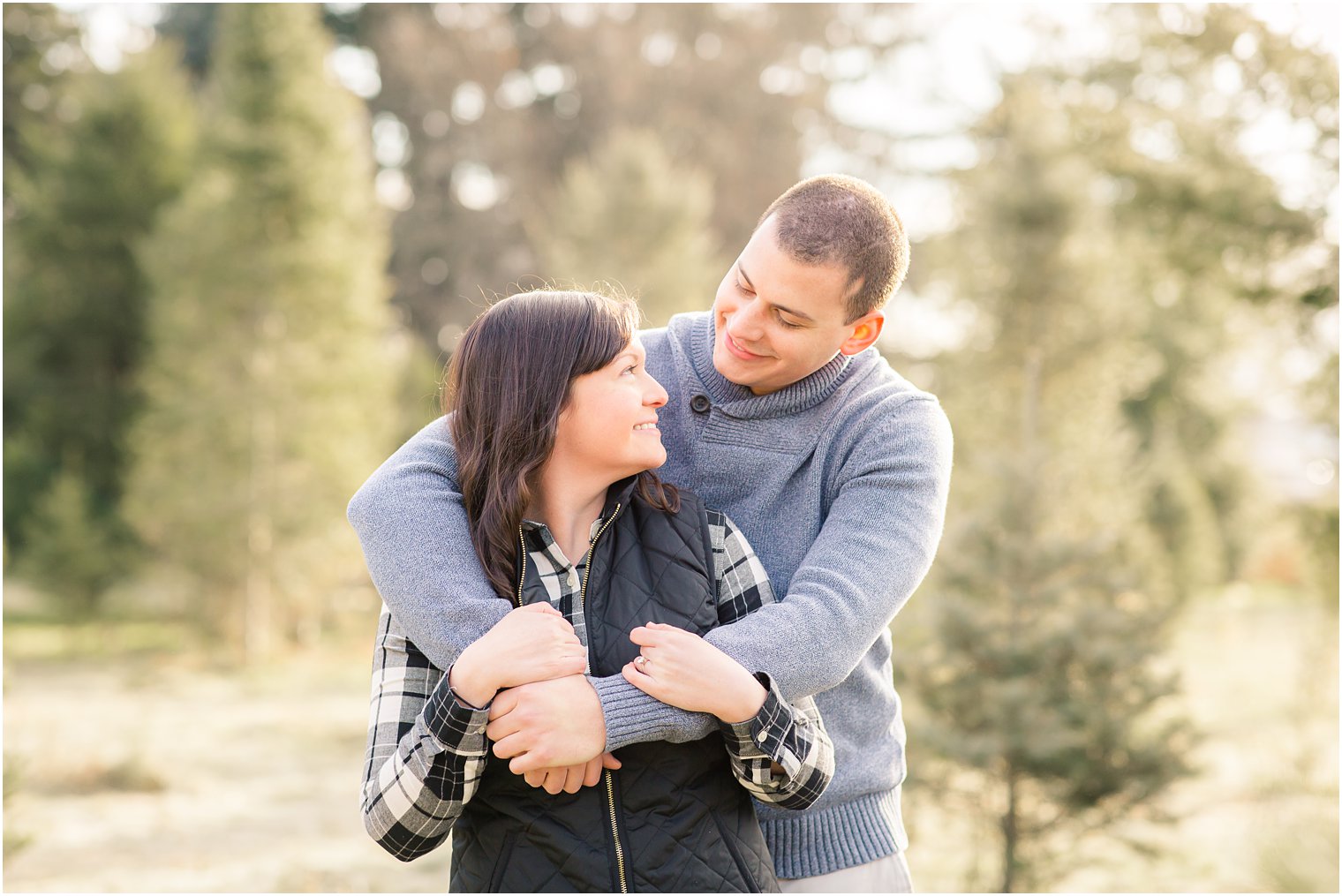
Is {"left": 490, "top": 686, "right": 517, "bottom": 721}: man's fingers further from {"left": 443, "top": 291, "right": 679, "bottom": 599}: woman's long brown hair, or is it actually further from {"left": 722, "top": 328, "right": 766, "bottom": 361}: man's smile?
{"left": 722, "top": 328, "right": 766, "bottom": 361}: man's smile

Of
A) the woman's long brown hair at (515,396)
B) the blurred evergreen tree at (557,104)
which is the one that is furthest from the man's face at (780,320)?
the blurred evergreen tree at (557,104)

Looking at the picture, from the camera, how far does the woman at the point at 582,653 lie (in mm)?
1771

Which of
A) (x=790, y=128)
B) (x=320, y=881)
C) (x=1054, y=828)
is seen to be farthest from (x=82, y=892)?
(x=790, y=128)

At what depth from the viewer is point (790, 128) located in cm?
2169

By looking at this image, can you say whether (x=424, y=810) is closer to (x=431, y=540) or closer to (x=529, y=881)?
(x=529, y=881)

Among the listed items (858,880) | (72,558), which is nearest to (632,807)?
(858,880)

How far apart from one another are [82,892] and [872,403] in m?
5.91

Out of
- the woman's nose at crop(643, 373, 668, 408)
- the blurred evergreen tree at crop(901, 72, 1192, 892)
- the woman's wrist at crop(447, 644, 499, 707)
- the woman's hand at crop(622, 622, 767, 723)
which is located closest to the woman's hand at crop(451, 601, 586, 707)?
the woman's wrist at crop(447, 644, 499, 707)

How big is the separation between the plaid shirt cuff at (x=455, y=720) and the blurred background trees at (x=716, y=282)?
1.82 meters

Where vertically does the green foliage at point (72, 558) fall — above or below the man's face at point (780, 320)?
below

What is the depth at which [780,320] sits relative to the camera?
2262 mm

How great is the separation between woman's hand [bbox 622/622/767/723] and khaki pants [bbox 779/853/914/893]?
0.63 metres

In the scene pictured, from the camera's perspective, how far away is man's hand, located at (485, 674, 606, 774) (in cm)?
172

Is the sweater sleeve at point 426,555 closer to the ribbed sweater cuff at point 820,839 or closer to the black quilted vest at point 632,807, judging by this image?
the black quilted vest at point 632,807
